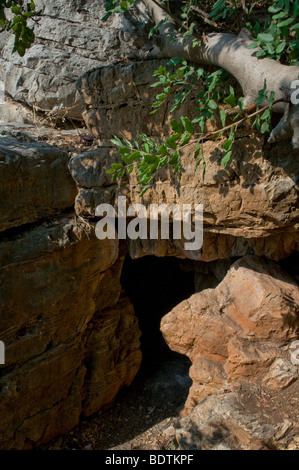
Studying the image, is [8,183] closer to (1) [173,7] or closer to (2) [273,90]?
(1) [173,7]

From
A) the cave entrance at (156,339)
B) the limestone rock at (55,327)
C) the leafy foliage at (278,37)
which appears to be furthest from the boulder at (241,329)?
the leafy foliage at (278,37)

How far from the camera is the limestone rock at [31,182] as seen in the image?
3.76 meters

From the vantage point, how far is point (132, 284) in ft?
21.6

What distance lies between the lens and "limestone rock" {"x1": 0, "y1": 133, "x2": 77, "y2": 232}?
376 centimetres

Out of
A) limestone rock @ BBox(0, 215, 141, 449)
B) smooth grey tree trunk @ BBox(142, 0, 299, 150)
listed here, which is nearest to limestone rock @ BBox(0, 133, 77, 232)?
limestone rock @ BBox(0, 215, 141, 449)

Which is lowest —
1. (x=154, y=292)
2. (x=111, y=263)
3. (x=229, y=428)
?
(x=154, y=292)

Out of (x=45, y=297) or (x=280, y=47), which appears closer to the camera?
(x=280, y=47)

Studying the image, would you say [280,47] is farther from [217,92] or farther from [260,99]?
[217,92]

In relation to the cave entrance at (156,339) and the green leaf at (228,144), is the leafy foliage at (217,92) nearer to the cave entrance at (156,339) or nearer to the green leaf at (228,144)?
the green leaf at (228,144)

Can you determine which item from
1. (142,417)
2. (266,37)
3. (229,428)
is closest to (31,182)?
(266,37)

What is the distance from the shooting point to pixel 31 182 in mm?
3932

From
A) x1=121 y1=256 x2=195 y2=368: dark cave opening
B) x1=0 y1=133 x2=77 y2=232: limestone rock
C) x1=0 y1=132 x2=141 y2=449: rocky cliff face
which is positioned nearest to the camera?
x1=0 y1=133 x2=77 y2=232: limestone rock

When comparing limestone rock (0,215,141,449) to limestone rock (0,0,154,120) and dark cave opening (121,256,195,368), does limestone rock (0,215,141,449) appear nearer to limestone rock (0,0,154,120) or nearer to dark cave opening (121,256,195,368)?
dark cave opening (121,256,195,368)

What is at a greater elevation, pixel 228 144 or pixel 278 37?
pixel 278 37
